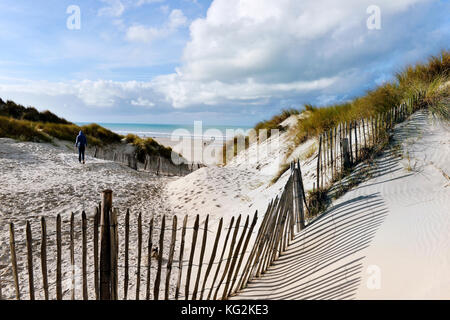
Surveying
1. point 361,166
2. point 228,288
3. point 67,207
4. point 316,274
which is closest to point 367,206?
point 361,166

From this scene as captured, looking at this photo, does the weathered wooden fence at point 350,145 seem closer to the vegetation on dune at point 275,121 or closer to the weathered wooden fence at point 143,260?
the weathered wooden fence at point 143,260

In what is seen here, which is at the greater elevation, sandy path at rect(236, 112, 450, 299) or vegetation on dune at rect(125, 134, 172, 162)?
vegetation on dune at rect(125, 134, 172, 162)

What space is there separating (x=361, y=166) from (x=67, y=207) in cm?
679

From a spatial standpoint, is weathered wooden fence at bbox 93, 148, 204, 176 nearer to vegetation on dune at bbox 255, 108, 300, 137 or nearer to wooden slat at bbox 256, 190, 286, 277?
vegetation on dune at bbox 255, 108, 300, 137

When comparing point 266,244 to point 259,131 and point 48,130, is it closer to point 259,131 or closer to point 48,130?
point 259,131

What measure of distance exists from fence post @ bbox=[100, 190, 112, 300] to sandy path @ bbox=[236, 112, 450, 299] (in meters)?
1.55

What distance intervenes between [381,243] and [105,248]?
3266 mm

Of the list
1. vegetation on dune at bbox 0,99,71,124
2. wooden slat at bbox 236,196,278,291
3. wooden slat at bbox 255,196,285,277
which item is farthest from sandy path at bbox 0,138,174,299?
vegetation on dune at bbox 0,99,71,124

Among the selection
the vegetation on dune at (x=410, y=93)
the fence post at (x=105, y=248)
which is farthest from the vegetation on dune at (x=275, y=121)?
the fence post at (x=105, y=248)

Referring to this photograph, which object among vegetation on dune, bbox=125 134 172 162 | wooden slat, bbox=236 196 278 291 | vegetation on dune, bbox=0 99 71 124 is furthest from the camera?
vegetation on dune, bbox=0 99 71 124

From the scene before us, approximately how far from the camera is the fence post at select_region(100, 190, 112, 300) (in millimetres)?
2566
